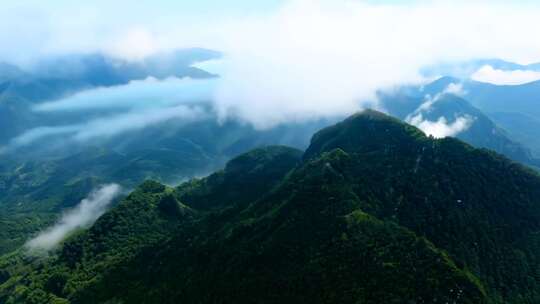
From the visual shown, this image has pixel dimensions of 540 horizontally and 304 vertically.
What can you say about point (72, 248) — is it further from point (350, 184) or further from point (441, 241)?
point (441, 241)

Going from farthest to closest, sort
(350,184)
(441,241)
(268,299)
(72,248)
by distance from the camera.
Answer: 1. (72,248)
2. (350,184)
3. (441,241)
4. (268,299)

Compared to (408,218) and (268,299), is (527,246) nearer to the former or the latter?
(408,218)

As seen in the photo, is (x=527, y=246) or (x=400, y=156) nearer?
(x=527, y=246)

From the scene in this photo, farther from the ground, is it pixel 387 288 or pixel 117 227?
pixel 117 227

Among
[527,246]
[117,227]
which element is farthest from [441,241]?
[117,227]

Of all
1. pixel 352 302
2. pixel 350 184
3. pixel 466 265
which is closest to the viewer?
pixel 352 302

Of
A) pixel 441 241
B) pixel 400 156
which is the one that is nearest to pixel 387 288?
pixel 441 241

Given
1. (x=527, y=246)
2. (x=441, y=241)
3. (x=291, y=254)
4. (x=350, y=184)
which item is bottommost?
(x=527, y=246)
